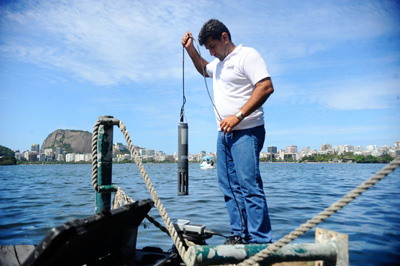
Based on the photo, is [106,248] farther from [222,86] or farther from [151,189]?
[222,86]

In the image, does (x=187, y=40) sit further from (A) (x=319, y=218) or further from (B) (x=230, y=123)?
(A) (x=319, y=218)

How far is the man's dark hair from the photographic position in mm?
3225

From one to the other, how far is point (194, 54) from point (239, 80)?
Answer: 989mm

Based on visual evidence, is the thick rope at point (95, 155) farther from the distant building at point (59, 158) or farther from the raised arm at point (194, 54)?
the distant building at point (59, 158)

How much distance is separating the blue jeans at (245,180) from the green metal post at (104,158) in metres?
1.28

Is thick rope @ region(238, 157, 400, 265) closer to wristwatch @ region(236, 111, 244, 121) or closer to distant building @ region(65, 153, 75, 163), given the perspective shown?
wristwatch @ region(236, 111, 244, 121)

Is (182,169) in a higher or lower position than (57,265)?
higher

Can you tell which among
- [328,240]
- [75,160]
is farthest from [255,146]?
[75,160]

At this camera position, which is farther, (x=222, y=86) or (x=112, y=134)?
(x=222, y=86)

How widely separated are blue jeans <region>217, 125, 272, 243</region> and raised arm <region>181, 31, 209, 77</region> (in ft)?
3.36

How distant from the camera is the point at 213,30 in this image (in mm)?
3215

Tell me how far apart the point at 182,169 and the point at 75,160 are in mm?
184903

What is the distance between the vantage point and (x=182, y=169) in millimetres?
3404

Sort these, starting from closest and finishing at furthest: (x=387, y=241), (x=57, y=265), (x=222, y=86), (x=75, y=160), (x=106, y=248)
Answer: (x=57, y=265), (x=106, y=248), (x=222, y=86), (x=387, y=241), (x=75, y=160)
